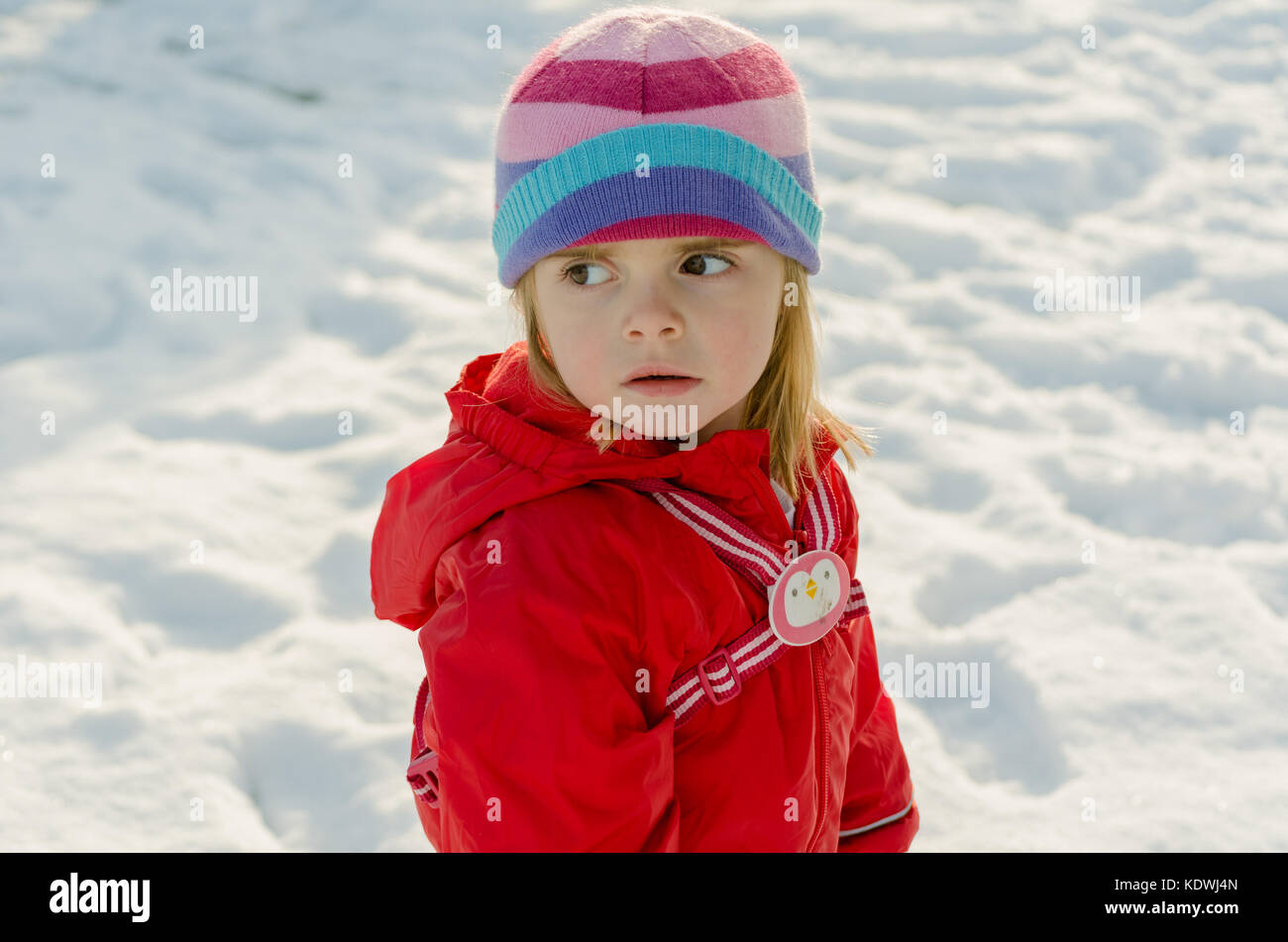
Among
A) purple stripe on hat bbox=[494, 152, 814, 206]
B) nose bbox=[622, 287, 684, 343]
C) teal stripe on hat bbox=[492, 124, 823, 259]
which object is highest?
purple stripe on hat bbox=[494, 152, 814, 206]

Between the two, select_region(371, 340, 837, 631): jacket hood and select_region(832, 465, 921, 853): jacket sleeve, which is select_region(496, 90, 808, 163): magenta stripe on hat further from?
select_region(832, 465, 921, 853): jacket sleeve

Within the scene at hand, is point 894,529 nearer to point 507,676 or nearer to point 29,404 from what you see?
point 507,676

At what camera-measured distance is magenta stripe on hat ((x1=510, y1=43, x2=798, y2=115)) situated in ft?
4.05

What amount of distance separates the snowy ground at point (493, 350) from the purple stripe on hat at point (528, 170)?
1.15m

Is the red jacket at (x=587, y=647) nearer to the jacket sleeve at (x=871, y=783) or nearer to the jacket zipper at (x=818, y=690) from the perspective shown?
the jacket zipper at (x=818, y=690)

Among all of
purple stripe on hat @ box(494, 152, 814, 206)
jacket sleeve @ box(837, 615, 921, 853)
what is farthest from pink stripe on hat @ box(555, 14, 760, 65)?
jacket sleeve @ box(837, 615, 921, 853)

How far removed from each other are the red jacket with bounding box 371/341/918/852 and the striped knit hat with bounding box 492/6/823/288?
214mm

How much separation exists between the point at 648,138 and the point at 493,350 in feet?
6.68

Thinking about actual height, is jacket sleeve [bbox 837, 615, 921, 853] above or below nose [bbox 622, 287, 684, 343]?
below

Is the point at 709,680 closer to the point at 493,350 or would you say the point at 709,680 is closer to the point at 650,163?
the point at 650,163

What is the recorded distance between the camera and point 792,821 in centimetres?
137

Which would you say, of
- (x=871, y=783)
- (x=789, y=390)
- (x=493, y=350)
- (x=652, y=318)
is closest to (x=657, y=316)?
(x=652, y=318)

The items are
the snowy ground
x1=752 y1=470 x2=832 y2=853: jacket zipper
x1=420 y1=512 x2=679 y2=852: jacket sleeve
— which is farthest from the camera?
the snowy ground
